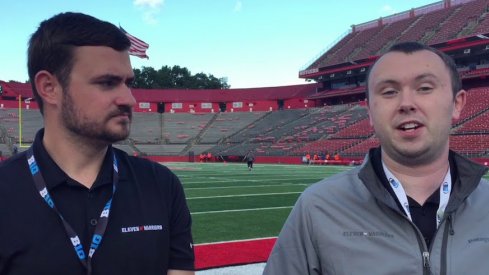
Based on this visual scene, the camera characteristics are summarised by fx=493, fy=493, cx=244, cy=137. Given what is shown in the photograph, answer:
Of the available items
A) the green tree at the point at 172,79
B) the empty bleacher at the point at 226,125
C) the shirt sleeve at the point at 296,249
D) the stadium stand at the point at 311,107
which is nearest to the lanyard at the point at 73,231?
the shirt sleeve at the point at 296,249

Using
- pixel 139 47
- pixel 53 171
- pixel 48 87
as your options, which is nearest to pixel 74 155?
pixel 53 171

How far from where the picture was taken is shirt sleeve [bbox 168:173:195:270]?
7.61 feet

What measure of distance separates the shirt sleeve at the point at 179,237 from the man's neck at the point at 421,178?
3.32 feet

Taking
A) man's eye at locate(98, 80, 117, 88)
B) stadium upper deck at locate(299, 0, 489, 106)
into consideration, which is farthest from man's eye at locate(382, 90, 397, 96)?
stadium upper deck at locate(299, 0, 489, 106)

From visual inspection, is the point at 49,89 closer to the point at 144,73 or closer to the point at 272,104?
the point at 272,104

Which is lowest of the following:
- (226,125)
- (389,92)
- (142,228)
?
(226,125)

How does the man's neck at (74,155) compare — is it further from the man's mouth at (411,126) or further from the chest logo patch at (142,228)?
the man's mouth at (411,126)

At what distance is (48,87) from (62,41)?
222mm

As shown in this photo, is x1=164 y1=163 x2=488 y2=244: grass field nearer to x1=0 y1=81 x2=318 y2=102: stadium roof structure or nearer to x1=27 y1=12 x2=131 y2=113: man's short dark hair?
x1=27 y1=12 x2=131 y2=113: man's short dark hair

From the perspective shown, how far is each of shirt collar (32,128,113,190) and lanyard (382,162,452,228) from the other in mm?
1265

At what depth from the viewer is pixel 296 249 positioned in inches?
86.0

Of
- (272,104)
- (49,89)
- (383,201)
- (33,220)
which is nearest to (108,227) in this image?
(33,220)

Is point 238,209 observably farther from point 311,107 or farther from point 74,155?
point 311,107

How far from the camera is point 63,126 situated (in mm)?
2223
